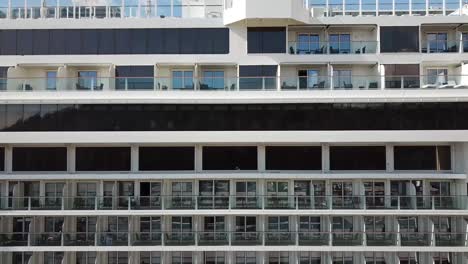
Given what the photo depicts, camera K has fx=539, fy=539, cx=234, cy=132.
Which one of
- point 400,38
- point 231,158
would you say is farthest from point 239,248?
point 400,38

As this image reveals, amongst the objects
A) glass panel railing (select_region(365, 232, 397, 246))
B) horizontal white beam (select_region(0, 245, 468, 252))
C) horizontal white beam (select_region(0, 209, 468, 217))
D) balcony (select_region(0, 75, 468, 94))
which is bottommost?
horizontal white beam (select_region(0, 245, 468, 252))

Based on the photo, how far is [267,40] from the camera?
85.0 ft

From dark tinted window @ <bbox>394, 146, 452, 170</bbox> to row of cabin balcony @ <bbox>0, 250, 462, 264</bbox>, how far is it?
4.03 m

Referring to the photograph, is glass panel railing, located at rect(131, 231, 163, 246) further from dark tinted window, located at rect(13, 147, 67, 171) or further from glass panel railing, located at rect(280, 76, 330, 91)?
glass panel railing, located at rect(280, 76, 330, 91)

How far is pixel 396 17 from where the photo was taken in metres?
25.9

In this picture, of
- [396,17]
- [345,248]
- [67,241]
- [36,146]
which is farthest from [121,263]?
[396,17]

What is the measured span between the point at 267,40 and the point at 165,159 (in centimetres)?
748

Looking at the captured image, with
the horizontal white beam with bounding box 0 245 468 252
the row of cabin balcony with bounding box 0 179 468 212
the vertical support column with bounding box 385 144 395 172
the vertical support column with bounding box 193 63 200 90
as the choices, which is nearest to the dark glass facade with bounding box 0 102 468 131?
the vertical support column with bounding box 193 63 200 90

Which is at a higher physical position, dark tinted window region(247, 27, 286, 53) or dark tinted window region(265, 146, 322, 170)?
dark tinted window region(247, 27, 286, 53)

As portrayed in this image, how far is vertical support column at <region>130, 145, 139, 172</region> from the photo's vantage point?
81.0 feet

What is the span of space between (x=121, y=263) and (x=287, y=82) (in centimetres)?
1155

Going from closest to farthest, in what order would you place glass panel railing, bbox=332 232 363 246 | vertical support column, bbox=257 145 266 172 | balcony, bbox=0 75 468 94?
glass panel railing, bbox=332 232 363 246
balcony, bbox=0 75 468 94
vertical support column, bbox=257 145 266 172

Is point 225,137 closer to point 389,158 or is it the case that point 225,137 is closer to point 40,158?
point 389,158

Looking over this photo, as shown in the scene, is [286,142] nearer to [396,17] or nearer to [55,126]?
[396,17]
